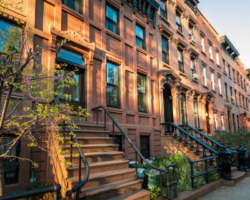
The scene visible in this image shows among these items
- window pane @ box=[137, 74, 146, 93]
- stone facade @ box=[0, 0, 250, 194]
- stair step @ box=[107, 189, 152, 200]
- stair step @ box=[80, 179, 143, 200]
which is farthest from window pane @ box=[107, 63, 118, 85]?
stair step @ box=[107, 189, 152, 200]

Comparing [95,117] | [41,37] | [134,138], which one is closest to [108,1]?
[41,37]

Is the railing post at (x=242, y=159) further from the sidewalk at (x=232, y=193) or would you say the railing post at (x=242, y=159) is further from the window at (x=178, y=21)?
the window at (x=178, y=21)

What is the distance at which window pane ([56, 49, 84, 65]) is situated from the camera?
284 inches

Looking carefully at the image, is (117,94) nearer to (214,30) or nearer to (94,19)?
(94,19)

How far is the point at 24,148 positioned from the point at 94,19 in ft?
19.6

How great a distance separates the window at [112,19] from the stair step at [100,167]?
258 inches

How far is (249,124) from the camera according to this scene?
31.5m

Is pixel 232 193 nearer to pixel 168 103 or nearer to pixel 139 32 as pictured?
pixel 168 103

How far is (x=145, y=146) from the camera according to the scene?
10.1m

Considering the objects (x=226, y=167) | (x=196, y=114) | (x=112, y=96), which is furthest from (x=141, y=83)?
(x=196, y=114)

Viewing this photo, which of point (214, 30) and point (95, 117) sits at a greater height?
point (214, 30)

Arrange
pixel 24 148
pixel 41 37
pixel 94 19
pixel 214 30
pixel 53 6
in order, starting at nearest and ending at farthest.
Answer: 1. pixel 24 148
2. pixel 41 37
3. pixel 53 6
4. pixel 94 19
5. pixel 214 30

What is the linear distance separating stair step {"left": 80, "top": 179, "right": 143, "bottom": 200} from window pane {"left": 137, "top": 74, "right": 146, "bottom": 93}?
6048 millimetres

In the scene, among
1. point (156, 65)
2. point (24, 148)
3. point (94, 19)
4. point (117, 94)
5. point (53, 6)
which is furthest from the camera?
point (156, 65)
